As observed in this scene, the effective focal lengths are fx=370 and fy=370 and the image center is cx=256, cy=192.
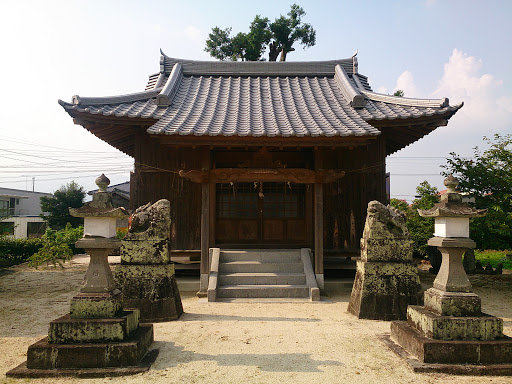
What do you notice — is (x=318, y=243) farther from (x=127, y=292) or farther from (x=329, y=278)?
(x=127, y=292)

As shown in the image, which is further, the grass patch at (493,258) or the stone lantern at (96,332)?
the grass patch at (493,258)

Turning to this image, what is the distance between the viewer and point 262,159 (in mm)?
9836

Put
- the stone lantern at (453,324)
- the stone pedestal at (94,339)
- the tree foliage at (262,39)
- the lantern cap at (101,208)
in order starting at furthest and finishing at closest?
the tree foliage at (262,39) → the lantern cap at (101,208) → the stone lantern at (453,324) → the stone pedestal at (94,339)

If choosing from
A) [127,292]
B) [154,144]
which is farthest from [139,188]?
[127,292]

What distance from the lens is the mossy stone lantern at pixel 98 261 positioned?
15.4 feet

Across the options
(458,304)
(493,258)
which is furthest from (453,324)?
→ (493,258)

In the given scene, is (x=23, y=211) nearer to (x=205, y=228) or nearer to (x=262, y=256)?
(x=205, y=228)

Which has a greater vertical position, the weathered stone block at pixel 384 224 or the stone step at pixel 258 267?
the weathered stone block at pixel 384 224

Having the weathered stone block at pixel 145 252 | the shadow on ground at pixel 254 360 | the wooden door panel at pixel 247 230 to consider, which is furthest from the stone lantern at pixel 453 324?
the wooden door panel at pixel 247 230

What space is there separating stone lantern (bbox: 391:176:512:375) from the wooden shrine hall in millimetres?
3718

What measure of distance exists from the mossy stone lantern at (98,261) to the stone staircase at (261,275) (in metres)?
3.38

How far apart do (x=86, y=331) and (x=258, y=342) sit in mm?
2280

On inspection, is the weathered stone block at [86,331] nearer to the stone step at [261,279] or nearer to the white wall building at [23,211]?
the stone step at [261,279]

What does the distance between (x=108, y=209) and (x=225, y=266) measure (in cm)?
435
